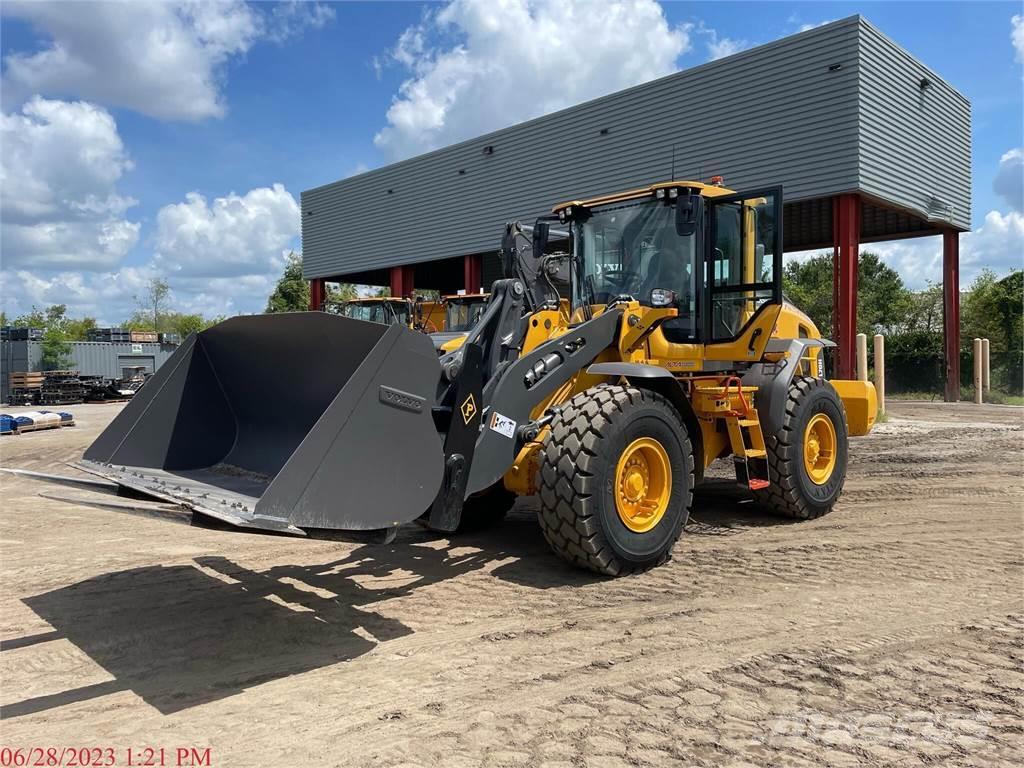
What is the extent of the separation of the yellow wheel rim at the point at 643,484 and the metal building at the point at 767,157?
1083 cm

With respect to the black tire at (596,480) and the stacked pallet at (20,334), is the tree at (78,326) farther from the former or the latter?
the black tire at (596,480)

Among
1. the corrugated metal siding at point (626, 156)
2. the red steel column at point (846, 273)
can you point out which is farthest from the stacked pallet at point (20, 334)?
the red steel column at point (846, 273)

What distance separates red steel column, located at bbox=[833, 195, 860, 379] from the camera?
47.7 feet

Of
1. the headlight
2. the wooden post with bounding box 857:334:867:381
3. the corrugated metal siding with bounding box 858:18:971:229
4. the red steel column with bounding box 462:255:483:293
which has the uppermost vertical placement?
the corrugated metal siding with bounding box 858:18:971:229

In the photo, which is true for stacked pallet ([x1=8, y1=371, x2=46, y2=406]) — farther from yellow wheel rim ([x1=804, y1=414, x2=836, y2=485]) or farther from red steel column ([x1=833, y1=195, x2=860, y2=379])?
yellow wheel rim ([x1=804, y1=414, x2=836, y2=485])

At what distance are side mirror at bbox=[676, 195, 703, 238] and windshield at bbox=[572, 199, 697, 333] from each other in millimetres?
117

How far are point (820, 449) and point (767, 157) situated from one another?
9.96 meters

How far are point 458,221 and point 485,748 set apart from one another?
2079cm

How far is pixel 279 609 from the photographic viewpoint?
4.50m

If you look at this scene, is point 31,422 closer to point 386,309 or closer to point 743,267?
point 386,309

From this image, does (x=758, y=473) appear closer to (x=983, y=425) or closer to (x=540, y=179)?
(x=983, y=425)

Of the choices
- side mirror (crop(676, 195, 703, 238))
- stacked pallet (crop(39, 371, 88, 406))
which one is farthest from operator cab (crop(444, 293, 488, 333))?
stacked pallet (crop(39, 371, 88, 406))

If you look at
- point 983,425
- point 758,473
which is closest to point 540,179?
point 983,425

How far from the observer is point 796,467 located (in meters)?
6.65
